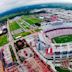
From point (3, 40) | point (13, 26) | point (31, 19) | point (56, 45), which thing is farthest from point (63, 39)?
point (3, 40)

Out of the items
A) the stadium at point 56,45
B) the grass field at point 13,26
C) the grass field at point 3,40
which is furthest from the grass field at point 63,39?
the grass field at point 3,40

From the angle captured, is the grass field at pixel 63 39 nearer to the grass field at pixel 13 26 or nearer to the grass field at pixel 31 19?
the grass field at pixel 31 19

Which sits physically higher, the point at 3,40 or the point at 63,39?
the point at 3,40

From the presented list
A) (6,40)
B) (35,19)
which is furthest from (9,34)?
(35,19)

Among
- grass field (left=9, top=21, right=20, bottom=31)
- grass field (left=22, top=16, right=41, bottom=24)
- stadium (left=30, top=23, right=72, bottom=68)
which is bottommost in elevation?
stadium (left=30, top=23, right=72, bottom=68)

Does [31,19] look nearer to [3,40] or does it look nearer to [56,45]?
[3,40]

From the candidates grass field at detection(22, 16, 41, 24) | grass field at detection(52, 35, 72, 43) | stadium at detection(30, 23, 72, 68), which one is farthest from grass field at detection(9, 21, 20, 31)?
grass field at detection(52, 35, 72, 43)

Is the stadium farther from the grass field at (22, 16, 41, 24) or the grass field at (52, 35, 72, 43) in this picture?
the grass field at (22, 16, 41, 24)

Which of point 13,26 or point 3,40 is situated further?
point 13,26

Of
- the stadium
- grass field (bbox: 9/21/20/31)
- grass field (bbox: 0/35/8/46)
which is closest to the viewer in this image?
the stadium

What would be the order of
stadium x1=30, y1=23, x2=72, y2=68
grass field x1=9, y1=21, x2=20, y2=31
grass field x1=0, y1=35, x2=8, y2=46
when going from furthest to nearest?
1. grass field x1=9, y1=21, x2=20, y2=31
2. grass field x1=0, y1=35, x2=8, y2=46
3. stadium x1=30, y1=23, x2=72, y2=68

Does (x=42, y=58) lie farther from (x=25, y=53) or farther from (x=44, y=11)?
(x=44, y=11)
